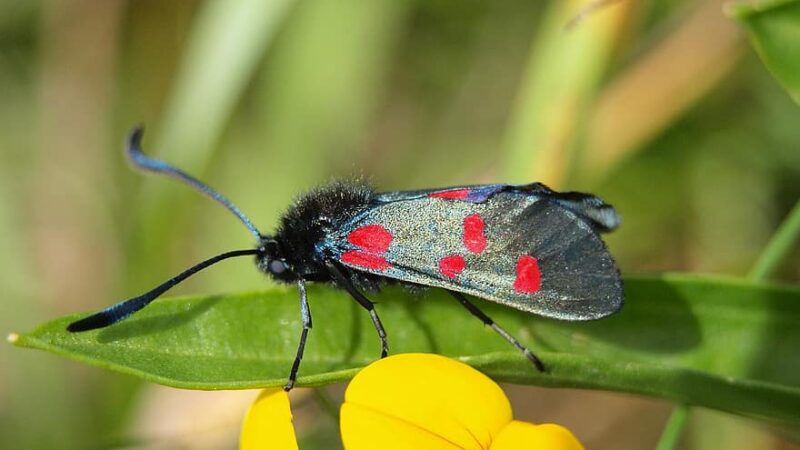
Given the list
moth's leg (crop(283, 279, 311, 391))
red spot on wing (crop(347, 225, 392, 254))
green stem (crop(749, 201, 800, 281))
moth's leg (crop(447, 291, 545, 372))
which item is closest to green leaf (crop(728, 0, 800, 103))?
green stem (crop(749, 201, 800, 281))

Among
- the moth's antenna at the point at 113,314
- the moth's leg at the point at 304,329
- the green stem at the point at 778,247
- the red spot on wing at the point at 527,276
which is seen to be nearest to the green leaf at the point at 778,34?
the green stem at the point at 778,247

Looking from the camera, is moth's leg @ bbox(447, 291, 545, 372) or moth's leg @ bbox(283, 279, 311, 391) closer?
moth's leg @ bbox(283, 279, 311, 391)

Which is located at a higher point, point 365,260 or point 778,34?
point 778,34

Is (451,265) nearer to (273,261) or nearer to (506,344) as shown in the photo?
(506,344)

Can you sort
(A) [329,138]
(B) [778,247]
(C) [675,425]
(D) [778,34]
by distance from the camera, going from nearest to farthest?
(D) [778,34]
(C) [675,425]
(B) [778,247]
(A) [329,138]

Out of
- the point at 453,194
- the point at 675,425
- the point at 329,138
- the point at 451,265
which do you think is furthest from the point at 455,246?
the point at 329,138

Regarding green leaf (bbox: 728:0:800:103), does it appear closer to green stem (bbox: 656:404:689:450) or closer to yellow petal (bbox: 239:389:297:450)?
green stem (bbox: 656:404:689:450)

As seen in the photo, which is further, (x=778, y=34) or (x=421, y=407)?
(x=778, y=34)
